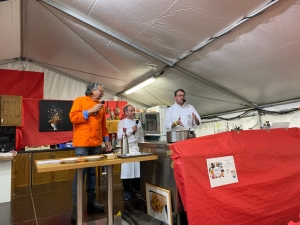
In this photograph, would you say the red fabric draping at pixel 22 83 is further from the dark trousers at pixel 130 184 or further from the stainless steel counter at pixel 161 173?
the stainless steel counter at pixel 161 173

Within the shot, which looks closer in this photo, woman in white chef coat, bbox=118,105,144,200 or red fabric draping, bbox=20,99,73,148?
woman in white chef coat, bbox=118,105,144,200

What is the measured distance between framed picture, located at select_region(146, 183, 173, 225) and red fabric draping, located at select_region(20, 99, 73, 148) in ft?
11.3

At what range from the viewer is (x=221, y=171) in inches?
71.6

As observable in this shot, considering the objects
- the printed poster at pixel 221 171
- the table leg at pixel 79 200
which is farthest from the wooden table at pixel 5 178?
the printed poster at pixel 221 171

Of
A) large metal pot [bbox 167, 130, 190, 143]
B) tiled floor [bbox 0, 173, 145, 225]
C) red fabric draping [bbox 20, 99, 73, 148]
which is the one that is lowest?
tiled floor [bbox 0, 173, 145, 225]

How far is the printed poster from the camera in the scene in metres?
1.78

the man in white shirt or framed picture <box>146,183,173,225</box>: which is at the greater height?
the man in white shirt

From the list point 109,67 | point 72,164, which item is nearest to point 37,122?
point 109,67

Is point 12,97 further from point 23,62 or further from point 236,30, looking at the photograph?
point 236,30

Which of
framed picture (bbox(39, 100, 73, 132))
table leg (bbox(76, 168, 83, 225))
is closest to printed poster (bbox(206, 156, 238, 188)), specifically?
table leg (bbox(76, 168, 83, 225))

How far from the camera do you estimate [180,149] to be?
174cm

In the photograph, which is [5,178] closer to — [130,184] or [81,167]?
[130,184]

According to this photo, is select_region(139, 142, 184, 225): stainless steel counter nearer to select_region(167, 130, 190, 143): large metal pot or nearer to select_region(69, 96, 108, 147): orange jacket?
select_region(167, 130, 190, 143): large metal pot

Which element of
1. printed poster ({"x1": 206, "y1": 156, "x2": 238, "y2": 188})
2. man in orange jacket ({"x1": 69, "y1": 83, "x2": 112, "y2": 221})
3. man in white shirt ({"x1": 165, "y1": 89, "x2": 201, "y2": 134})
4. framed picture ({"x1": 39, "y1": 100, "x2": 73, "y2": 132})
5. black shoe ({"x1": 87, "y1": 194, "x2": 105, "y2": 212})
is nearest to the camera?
printed poster ({"x1": 206, "y1": 156, "x2": 238, "y2": 188})
